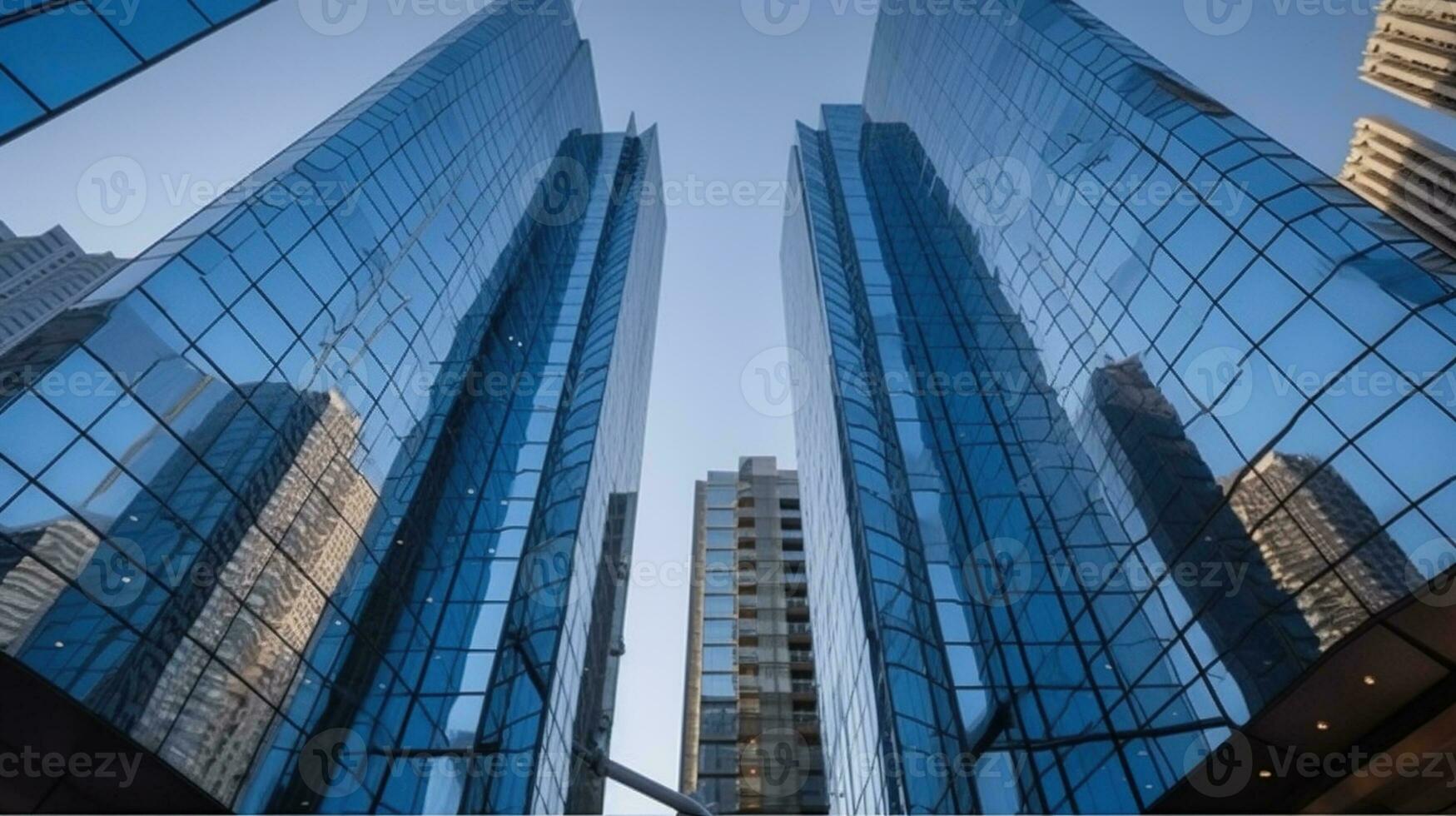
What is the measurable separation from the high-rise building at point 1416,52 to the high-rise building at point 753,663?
102518 millimetres

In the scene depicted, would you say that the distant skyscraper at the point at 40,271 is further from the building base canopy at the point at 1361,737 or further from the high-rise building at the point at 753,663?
the building base canopy at the point at 1361,737

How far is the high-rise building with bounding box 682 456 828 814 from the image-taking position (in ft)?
198

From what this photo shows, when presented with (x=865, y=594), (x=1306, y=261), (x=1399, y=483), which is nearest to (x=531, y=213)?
(x=865, y=594)

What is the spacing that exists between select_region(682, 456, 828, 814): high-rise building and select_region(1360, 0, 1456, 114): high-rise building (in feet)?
336

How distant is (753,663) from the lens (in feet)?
222

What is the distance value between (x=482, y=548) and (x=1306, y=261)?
2749cm

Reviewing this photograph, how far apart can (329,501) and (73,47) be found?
43.9 ft

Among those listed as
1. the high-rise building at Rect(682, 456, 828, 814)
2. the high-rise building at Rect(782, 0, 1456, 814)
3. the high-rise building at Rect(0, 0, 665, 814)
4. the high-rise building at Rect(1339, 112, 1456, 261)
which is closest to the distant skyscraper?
the high-rise building at Rect(682, 456, 828, 814)

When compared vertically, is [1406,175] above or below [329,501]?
above

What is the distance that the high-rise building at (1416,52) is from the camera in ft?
382

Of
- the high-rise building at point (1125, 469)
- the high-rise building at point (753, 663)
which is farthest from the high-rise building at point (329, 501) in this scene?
the high-rise building at point (753, 663)

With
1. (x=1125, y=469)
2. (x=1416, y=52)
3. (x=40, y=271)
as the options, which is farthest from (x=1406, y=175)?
(x=40, y=271)

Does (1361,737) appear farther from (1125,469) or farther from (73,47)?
(73,47)

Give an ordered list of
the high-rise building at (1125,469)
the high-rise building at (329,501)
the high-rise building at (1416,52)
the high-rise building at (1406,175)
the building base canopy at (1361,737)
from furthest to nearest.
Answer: the high-rise building at (1406,175) → the high-rise building at (1416,52) → the high-rise building at (329,501) → the high-rise building at (1125,469) → the building base canopy at (1361,737)
